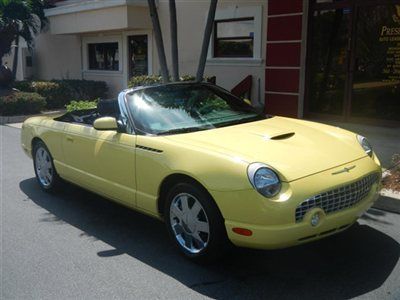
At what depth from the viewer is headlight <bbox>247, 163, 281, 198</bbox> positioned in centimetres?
346

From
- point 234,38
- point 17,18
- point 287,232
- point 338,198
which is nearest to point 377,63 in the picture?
point 234,38

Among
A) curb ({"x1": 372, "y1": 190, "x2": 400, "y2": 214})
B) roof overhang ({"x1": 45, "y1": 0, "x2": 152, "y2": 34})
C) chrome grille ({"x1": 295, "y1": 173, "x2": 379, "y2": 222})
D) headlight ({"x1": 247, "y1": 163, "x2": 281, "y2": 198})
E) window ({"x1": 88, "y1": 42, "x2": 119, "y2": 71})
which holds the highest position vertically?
roof overhang ({"x1": 45, "y1": 0, "x2": 152, "y2": 34})

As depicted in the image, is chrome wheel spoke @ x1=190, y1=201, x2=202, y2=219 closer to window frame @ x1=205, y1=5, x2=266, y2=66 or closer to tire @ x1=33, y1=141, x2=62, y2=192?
tire @ x1=33, y1=141, x2=62, y2=192

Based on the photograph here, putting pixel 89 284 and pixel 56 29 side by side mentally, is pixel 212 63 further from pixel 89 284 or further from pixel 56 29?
pixel 89 284

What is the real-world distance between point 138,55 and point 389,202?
37.3 feet

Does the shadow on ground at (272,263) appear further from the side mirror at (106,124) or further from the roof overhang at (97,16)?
the roof overhang at (97,16)

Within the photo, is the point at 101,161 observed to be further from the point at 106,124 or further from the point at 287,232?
the point at 287,232

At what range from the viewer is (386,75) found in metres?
8.99

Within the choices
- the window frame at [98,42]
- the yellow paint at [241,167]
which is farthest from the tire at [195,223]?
the window frame at [98,42]

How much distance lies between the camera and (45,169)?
20.3ft

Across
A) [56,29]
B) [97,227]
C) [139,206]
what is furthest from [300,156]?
[56,29]

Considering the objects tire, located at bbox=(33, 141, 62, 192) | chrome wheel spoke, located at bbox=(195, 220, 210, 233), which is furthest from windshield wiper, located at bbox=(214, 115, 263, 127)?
tire, located at bbox=(33, 141, 62, 192)

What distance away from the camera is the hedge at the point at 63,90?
1496 cm

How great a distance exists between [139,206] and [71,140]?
1.41 meters
